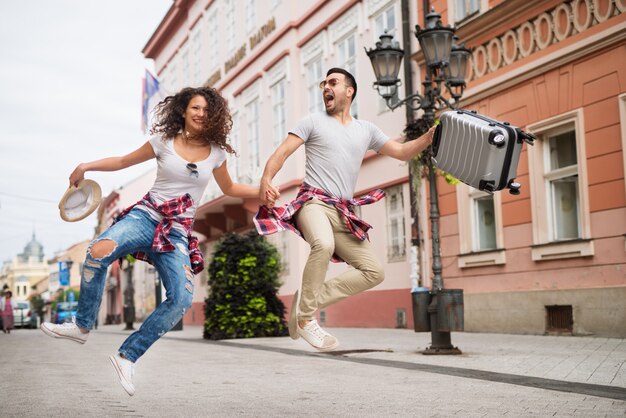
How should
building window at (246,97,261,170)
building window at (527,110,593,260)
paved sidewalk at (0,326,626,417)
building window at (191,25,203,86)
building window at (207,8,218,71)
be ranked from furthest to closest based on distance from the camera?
building window at (191,25,203,86), building window at (207,8,218,71), building window at (246,97,261,170), building window at (527,110,593,260), paved sidewalk at (0,326,626,417)

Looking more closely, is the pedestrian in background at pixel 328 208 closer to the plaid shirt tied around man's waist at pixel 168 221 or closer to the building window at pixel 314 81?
the plaid shirt tied around man's waist at pixel 168 221

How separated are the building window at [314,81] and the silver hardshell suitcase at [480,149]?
1876 centimetres

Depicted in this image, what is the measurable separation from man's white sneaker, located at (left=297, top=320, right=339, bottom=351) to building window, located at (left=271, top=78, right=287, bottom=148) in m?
21.1

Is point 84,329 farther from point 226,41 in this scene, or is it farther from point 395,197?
point 226,41

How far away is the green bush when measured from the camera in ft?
56.6

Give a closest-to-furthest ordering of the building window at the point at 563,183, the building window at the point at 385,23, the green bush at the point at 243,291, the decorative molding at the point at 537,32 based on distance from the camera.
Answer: the decorative molding at the point at 537,32, the building window at the point at 563,183, the green bush at the point at 243,291, the building window at the point at 385,23

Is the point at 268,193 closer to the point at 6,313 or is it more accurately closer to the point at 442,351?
the point at 442,351

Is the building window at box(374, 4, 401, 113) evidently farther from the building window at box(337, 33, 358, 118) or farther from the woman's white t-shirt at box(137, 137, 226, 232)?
the woman's white t-shirt at box(137, 137, 226, 232)

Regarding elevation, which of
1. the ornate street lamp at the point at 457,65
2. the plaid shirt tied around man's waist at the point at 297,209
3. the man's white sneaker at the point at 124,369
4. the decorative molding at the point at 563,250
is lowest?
the man's white sneaker at the point at 124,369

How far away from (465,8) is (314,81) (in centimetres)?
838

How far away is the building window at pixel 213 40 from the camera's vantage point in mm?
34406

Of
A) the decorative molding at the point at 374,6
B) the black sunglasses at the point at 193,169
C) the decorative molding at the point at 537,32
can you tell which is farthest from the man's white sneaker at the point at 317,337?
the decorative molding at the point at 374,6

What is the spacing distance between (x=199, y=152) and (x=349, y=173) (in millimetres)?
1066

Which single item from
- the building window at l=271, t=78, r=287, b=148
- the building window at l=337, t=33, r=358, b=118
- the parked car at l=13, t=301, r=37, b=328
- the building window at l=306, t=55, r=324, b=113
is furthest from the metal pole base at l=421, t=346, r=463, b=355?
the parked car at l=13, t=301, r=37, b=328
